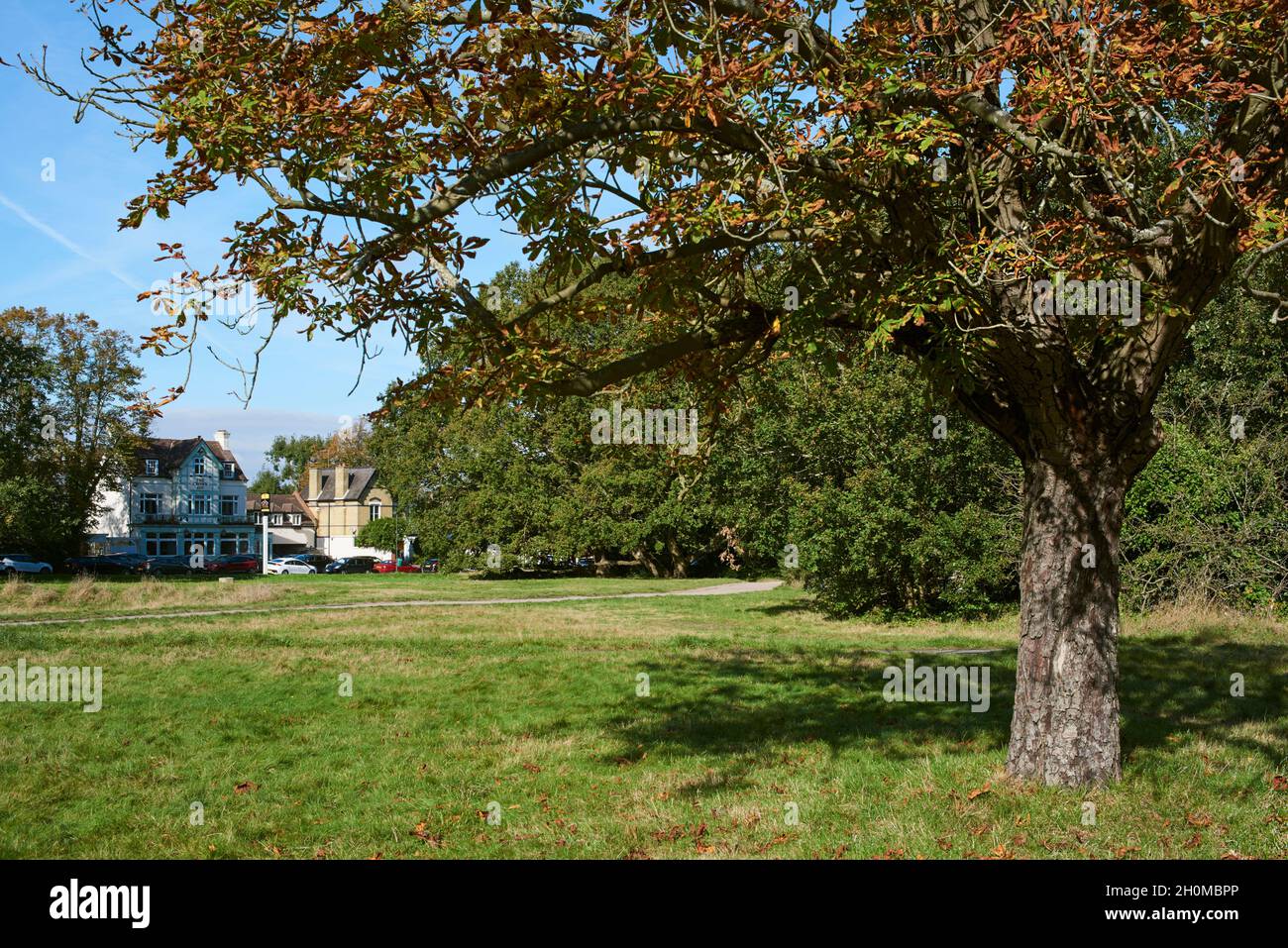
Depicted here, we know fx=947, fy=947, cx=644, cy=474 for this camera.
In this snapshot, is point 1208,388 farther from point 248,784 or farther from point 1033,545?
point 248,784

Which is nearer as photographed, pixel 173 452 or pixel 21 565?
pixel 21 565

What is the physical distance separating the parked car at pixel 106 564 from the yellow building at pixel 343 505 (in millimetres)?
28459

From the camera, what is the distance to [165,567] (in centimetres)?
5884

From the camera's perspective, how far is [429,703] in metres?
11.2

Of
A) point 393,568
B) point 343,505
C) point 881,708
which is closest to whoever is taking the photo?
point 881,708

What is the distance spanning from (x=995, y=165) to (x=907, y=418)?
539 inches

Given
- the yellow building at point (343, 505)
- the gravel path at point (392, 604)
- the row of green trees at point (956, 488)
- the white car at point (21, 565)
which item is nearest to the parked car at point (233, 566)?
the white car at point (21, 565)

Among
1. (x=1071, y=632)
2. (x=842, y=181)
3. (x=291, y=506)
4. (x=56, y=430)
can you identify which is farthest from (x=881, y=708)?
(x=291, y=506)

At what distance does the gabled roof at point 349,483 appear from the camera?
90500mm

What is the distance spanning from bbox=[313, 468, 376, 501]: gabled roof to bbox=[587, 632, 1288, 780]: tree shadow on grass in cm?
8068

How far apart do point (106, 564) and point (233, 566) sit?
7176 mm

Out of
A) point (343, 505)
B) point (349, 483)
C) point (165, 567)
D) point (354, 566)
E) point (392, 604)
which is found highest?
point (349, 483)

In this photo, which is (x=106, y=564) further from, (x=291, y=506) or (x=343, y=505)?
(x=291, y=506)
